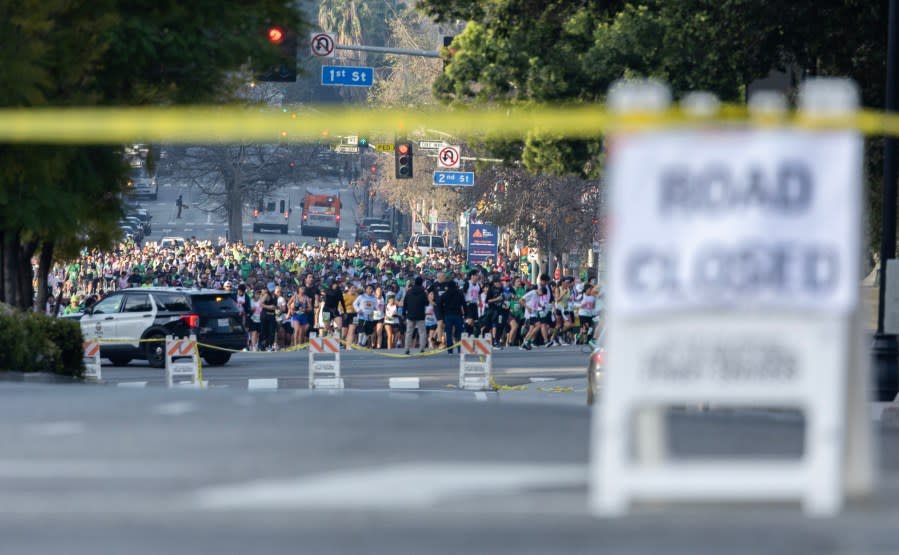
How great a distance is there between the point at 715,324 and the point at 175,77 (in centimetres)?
1762

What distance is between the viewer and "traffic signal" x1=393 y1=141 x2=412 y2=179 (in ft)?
167

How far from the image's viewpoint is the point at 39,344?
68.6 ft

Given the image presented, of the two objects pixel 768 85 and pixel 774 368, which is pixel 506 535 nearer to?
pixel 774 368

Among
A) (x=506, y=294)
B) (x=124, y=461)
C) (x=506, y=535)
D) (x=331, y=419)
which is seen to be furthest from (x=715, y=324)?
(x=506, y=294)

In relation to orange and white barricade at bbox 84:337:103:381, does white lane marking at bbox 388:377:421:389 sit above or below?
below

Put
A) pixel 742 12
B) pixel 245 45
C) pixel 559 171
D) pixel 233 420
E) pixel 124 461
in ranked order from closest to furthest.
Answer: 1. pixel 124 461
2. pixel 233 420
3. pixel 245 45
4. pixel 742 12
5. pixel 559 171

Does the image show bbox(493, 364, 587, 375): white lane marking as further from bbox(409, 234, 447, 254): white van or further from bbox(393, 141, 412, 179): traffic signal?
bbox(409, 234, 447, 254): white van

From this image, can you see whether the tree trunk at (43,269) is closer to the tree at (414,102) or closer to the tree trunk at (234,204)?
the tree at (414,102)

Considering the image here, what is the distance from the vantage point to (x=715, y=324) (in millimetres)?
6832

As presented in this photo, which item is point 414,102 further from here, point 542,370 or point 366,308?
point 542,370

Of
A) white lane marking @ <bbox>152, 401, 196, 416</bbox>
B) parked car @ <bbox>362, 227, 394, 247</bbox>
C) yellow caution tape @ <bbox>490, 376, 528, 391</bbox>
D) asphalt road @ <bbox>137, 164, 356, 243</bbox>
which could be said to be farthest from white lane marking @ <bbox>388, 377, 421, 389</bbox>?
asphalt road @ <bbox>137, 164, 356, 243</bbox>

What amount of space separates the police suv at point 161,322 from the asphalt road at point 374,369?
1.18 feet

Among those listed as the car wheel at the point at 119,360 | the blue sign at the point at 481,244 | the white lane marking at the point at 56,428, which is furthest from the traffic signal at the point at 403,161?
the white lane marking at the point at 56,428

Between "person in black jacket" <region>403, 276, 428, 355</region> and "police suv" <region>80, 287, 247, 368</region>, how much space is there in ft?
12.5
